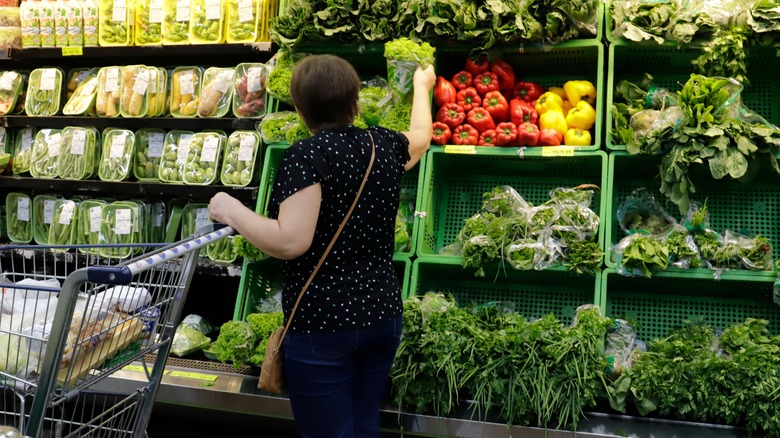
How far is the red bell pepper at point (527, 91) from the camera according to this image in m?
3.76

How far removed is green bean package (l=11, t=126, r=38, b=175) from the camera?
467 cm

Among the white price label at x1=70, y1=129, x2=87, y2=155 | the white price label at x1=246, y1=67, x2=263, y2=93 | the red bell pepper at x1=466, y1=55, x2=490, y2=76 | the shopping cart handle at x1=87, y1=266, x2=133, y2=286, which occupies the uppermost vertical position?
the red bell pepper at x1=466, y1=55, x2=490, y2=76

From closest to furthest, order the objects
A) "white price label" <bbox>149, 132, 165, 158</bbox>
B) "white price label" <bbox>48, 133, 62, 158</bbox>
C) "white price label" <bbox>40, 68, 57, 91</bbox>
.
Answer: "white price label" <bbox>149, 132, 165, 158</bbox> → "white price label" <bbox>48, 133, 62, 158</bbox> → "white price label" <bbox>40, 68, 57, 91</bbox>

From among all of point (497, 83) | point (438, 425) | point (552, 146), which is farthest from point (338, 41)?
point (438, 425)

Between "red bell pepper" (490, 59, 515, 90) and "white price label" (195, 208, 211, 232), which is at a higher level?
"red bell pepper" (490, 59, 515, 90)

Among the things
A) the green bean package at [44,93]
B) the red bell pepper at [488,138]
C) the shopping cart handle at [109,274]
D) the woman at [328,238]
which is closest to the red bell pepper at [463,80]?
the red bell pepper at [488,138]

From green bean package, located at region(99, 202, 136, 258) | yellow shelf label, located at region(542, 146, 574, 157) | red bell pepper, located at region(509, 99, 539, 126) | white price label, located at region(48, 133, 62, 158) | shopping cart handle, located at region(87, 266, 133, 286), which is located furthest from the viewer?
white price label, located at region(48, 133, 62, 158)

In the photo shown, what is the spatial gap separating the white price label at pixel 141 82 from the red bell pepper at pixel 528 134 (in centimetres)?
244

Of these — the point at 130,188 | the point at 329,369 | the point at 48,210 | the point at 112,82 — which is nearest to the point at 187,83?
the point at 112,82

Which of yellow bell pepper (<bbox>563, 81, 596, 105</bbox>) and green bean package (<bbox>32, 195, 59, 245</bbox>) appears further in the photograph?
green bean package (<bbox>32, 195, 59, 245</bbox>)

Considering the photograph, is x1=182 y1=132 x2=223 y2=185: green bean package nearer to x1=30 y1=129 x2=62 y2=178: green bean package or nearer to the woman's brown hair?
x1=30 y1=129 x2=62 y2=178: green bean package

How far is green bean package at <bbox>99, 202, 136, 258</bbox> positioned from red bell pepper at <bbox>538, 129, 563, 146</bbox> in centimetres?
260

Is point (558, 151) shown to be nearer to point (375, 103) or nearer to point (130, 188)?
point (375, 103)

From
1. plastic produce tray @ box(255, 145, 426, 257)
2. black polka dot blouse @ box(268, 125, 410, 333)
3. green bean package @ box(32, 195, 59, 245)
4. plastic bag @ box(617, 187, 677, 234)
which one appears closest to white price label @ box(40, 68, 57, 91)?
green bean package @ box(32, 195, 59, 245)
